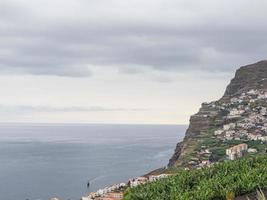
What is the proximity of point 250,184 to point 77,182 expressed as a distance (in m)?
77.8

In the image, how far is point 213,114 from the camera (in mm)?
115812

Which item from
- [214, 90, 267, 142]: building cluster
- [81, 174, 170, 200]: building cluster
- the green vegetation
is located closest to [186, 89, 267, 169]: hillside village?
[214, 90, 267, 142]: building cluster

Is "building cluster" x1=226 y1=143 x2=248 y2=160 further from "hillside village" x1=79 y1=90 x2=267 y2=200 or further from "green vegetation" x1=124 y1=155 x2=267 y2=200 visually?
"green vegetation" x1=124 y1=155 x2=267 y2=200

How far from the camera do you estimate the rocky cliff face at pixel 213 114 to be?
279 ft

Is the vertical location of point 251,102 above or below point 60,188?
above

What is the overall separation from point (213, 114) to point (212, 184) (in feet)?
284

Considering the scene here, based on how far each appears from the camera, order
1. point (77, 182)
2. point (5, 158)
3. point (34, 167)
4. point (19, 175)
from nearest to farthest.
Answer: point (77, 182)
point (19, 175)
point (34, 167)
point (5, 158)

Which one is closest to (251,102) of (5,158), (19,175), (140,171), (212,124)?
(212,124)

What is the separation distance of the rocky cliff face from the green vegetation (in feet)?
112

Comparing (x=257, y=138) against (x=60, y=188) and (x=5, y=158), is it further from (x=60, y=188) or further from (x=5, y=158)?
(x=5, y=158)

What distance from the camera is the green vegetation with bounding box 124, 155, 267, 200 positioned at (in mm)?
27484

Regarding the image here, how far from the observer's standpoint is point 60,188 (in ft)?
313

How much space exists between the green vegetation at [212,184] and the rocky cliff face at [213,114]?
3425 cm

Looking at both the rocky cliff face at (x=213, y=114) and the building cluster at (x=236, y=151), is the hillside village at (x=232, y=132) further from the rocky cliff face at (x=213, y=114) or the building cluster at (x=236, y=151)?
the rocky cliff face at (x=213, y=114)
